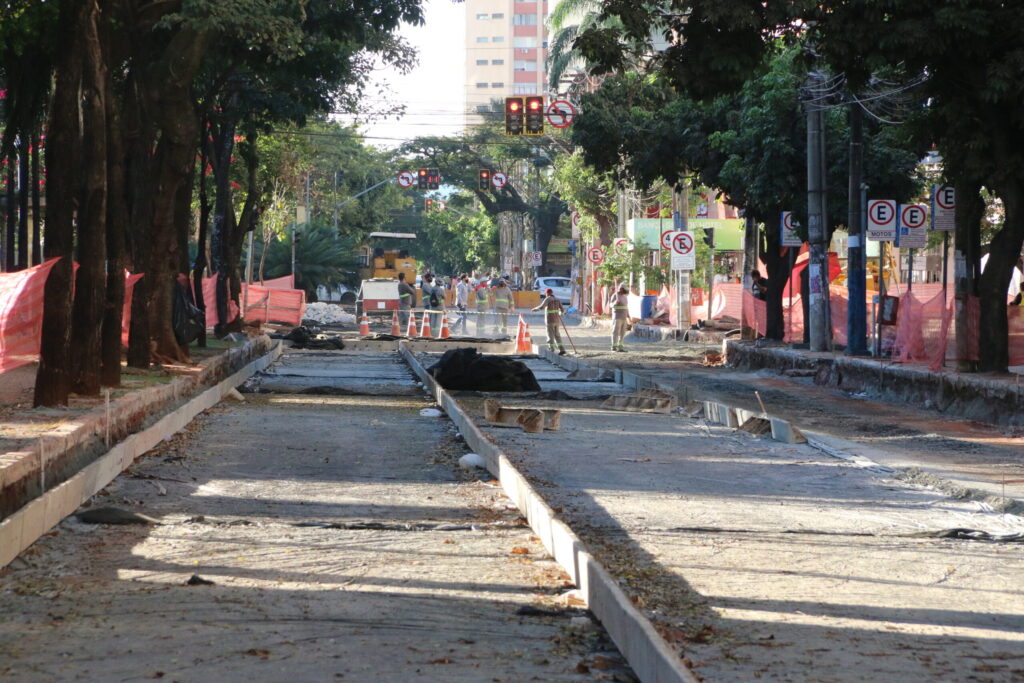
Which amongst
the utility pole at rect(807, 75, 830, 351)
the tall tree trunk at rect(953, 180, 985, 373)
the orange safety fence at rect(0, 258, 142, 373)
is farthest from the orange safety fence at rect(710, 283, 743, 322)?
the orange safety fence at rect(0, 258, 142, 373)

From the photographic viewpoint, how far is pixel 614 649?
6492mm

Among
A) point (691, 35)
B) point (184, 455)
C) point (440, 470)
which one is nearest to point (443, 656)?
point (440, 470)

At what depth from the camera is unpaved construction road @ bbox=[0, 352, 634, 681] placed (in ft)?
20.2

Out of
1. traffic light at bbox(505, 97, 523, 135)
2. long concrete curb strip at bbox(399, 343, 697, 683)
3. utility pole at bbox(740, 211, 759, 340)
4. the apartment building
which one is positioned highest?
the apartment building

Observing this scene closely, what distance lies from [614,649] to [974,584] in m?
2.40

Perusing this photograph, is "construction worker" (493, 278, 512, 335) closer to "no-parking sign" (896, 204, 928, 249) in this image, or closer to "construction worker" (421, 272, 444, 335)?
"construction worker" (421, 272, 444, 335)

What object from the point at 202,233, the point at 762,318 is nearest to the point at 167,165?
the point at 202,233

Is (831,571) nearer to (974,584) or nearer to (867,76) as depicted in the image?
(974,584)

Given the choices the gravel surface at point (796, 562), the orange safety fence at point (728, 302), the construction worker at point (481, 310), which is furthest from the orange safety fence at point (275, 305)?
the gravel surface at point (796, 562)

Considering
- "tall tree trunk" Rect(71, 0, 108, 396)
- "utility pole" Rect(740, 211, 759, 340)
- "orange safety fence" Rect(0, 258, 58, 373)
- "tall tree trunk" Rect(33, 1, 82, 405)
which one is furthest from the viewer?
"utility pole" Rect(740, 211, 759, 340)

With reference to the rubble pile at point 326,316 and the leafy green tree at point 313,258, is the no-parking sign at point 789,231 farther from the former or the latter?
the leafy green tree at point 313,258

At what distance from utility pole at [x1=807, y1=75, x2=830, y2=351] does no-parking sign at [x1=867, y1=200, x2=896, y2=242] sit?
4.08 m

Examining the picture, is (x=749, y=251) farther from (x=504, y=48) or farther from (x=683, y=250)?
(x=504, y=48)

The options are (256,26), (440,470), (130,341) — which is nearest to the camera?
(440,470)
